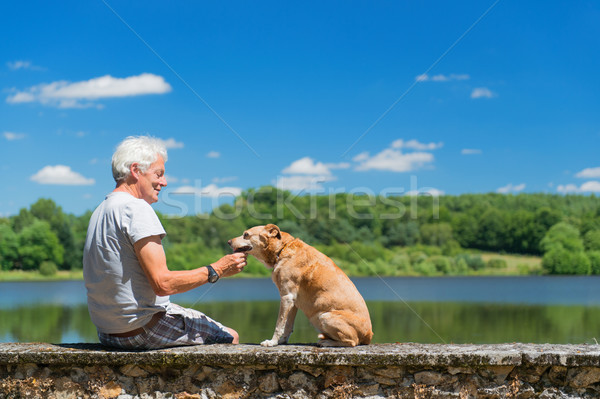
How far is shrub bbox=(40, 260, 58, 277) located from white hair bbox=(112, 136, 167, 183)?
82.0 m

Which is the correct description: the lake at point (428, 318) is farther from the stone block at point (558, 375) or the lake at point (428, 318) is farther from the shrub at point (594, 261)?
the shrub at point (594, 261)

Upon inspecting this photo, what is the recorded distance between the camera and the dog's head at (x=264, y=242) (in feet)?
17.8

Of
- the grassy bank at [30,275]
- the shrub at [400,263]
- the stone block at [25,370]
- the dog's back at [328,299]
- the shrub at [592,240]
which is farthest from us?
the shrub at [400,263]

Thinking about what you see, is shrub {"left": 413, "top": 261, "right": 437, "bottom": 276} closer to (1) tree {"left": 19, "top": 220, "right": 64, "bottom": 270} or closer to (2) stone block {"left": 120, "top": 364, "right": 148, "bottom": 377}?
(1) tree {"left": 19, "top": 220, "right": 64, "bottom": 270}

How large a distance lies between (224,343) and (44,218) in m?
85.4

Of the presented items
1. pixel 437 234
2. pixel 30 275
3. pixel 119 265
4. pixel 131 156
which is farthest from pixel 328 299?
pixel 437 234

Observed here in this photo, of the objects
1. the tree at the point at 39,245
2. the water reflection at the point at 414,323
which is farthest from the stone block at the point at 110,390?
the tree at the point at 39,245

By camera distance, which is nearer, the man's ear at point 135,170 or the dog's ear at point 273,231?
the man's ear at point 135,170

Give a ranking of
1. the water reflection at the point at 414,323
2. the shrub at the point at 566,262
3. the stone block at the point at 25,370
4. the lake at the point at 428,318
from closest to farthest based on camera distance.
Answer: the stone block at the point at 25,370, the water reflection at the point at 414,323, the lake at the point at 428,318, the shrub at the point at 566,262

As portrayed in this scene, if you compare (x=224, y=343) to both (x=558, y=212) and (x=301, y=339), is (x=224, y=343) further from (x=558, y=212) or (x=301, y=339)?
(x=558, y=212)

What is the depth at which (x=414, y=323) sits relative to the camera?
34.6 meters

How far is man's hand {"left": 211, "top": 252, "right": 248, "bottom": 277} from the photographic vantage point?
4723 mm

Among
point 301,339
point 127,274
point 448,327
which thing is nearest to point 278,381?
point 127,274

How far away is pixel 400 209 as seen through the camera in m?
104
